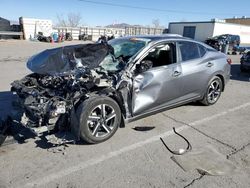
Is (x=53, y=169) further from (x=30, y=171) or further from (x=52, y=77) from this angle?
(x=52, y=77)

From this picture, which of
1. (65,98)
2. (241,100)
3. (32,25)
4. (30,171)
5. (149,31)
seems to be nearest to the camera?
(30,171)

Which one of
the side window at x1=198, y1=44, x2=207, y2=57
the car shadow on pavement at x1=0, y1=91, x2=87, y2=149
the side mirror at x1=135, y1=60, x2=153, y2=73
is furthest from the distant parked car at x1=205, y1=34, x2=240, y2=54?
the car shadow on pavement at x1=0, y1=91, x2=87, y2=149

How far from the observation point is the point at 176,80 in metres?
4.74

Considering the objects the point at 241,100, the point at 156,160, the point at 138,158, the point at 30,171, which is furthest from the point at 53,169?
the point at 241,100

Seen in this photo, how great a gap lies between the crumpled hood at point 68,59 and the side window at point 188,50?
151 centimetres

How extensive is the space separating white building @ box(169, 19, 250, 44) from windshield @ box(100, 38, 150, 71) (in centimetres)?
3068

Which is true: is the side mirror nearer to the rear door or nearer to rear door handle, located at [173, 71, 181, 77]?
rear door handle, located at [173, 71, 181, 77]

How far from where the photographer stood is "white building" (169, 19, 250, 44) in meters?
32.7

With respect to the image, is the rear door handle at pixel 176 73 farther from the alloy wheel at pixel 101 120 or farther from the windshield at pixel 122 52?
the alloy wheel at pixel 101 120

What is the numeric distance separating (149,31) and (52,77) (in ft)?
120

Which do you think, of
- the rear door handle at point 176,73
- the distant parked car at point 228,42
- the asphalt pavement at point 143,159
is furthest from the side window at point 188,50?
the distant parked car at point 228,42

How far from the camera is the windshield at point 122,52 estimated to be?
4.28 m

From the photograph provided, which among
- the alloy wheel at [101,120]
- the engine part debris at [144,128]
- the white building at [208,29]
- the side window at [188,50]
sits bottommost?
the engine part debris at [144,128]

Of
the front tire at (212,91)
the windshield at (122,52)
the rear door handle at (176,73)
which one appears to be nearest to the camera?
the windshield at (122,52)
